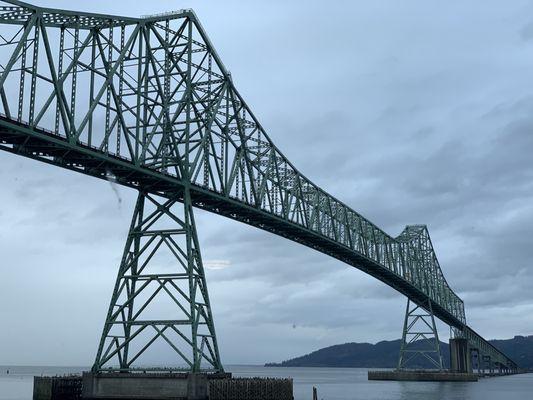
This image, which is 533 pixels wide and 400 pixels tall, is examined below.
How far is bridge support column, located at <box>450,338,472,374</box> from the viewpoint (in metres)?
174

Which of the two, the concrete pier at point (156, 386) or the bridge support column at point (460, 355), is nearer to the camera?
the concrete pier at point (156, 386)

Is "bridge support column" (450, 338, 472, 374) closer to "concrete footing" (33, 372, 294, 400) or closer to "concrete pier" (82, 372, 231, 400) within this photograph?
"concrete footing" (33, 372, 294, 400)

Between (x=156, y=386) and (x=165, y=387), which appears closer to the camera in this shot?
(x=165, y=387)

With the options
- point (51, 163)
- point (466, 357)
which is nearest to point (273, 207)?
point (51, 163)

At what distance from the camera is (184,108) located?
70312 mm

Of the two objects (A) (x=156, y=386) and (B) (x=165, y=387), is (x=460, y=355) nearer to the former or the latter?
(B) (x=165, y=387)

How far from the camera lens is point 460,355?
17638cm

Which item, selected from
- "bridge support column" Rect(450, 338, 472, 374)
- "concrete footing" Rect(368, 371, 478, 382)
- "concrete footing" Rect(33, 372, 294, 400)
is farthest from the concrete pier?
"bridge support column" Rect(450, 338, 472, 374)

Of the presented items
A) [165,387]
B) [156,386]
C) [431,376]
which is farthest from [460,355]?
[156,386]

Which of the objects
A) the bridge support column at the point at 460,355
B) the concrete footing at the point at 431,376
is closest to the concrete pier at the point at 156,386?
the concrete footing at the point at 431,376

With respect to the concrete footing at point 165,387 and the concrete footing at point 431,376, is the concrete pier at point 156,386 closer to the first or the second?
the concrete footing at point 165,387

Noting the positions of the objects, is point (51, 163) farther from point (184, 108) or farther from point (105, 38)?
point (184, 108)

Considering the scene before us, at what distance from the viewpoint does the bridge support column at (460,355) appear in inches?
6857

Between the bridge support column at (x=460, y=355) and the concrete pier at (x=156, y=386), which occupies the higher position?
the bridge support column at (x=460, y=355)
